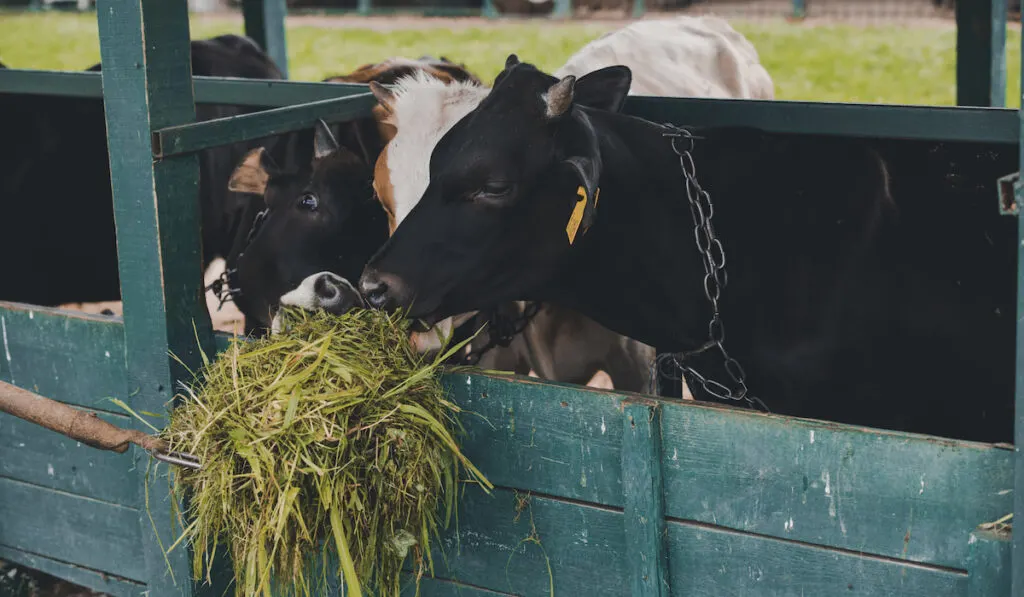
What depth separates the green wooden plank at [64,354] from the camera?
132 inches

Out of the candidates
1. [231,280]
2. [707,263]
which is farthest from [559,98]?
[231,280]

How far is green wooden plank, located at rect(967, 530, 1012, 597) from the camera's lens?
2297mm

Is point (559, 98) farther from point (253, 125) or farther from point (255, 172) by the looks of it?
point (255, 172)

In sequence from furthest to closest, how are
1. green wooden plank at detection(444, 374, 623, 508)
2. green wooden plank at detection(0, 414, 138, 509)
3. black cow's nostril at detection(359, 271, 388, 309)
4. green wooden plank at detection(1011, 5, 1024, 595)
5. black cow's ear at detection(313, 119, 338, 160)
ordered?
black cow's ear at detection(313, 119, 338, 160) → green wooden plank at detection(0, 414, 138, 509) → black cow's nostril at detection(359, 271, 388, 309) → green wooden plank at detection(444, 374, 623, 508) → green wooden plank at detection(1011, 5, 1024, 595)

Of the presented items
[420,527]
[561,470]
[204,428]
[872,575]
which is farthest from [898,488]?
[204,428]

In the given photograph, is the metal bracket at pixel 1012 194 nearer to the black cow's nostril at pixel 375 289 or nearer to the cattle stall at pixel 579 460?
the cattle stall at pixel 579 460

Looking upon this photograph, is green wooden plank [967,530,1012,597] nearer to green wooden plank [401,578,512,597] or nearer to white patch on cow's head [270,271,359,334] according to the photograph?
green wooden plank [401,578,512,597]

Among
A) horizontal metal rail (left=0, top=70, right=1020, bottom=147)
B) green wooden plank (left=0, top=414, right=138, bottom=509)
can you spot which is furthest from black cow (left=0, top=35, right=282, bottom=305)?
green wooden plank (left=0, top=414, right=138, bottom=509)

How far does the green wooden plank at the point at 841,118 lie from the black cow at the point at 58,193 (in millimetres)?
2495

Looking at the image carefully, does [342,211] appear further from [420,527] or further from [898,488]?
[898,488]

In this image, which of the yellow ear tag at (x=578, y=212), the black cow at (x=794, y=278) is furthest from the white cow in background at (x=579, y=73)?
the yellow ear tag at (x=578, y=212)

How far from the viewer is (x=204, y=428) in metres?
2.75

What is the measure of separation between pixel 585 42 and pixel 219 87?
34.3 ft

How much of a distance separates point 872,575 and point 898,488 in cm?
20
